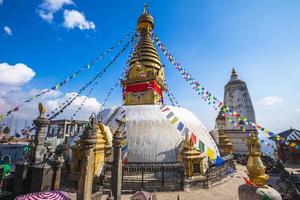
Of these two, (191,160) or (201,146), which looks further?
(201,146)

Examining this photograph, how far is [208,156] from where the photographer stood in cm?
1355

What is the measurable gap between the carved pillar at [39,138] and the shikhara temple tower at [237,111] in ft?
80.5

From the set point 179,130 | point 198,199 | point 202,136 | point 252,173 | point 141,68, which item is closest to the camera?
point 252,173

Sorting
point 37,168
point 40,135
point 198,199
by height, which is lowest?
point 198,199

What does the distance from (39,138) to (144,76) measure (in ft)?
44.9

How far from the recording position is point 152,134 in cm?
1283

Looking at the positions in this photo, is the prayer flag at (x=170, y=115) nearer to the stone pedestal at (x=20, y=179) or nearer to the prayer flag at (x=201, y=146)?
the prayer flag at (x=201, y=146)

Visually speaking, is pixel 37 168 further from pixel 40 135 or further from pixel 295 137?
pixel 295 137

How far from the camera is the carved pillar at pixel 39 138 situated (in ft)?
24.9

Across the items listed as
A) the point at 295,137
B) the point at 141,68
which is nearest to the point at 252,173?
the point at 141,68

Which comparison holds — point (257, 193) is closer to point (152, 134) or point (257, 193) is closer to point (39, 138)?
point (39, 138)

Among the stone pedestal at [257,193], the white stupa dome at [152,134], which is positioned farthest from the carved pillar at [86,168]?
the white stupa dome at [152,134]

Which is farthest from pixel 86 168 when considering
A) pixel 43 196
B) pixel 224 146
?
pixel 224 146

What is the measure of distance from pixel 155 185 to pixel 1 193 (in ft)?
25.2
